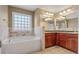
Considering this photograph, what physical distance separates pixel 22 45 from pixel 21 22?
0.79m

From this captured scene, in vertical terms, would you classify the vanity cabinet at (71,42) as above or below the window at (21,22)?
below

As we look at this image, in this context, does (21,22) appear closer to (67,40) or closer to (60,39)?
(60,39)

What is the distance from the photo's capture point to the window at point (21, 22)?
9.27 ft

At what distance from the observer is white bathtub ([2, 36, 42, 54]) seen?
2342 mm

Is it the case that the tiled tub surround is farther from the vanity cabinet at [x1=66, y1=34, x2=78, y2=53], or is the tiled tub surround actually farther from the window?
the window

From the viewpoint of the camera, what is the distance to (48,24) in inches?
129

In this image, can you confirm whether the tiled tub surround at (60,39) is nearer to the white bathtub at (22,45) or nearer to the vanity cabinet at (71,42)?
the vanity cabinet at (71,42)

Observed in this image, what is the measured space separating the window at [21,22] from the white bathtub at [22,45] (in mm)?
286

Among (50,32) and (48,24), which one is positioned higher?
(48,24)

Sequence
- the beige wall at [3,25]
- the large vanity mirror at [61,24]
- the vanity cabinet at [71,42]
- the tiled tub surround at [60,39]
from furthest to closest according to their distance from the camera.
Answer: the large vanity mirror at [61,24] < the tiled tub surround at [60,39] < the vanity cabinet at [71,42] < the beige wall at [3,25]

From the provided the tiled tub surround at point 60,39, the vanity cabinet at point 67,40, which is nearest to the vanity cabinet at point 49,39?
the tiled tub surround at point 60,39
